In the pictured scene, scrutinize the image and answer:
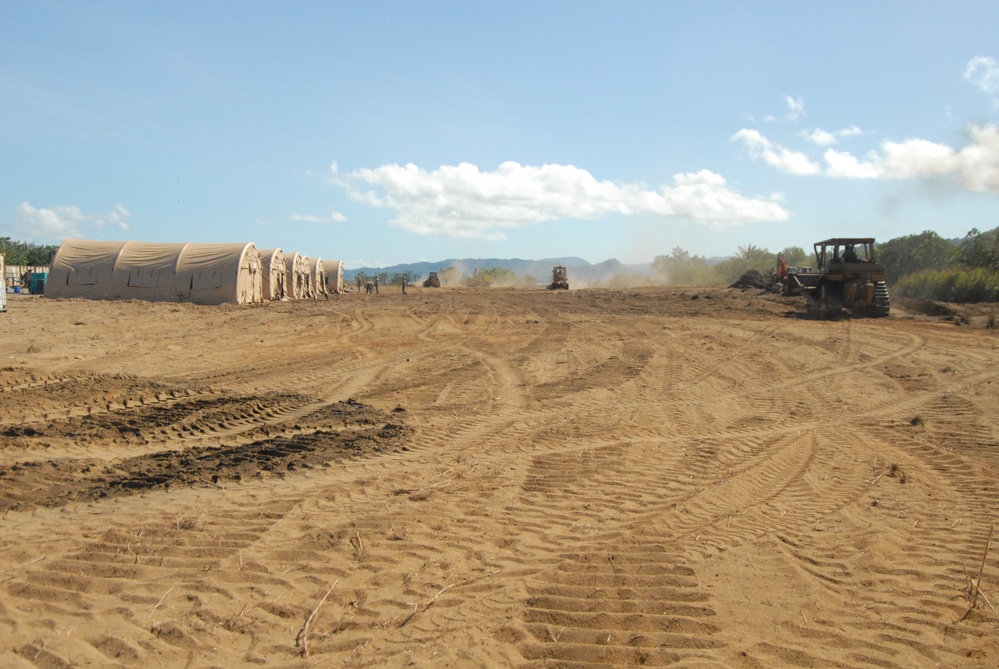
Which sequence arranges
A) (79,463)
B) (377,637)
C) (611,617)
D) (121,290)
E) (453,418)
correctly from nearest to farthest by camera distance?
(377,637), (611,617), (79,463), (453,418), (121,290)

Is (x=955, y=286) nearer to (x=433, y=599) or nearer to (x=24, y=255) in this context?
(x=433, y=599)

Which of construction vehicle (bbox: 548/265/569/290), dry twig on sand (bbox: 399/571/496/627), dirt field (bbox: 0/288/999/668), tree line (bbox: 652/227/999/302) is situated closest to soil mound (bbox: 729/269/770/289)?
tree line (bbox: 652/227/999/302)

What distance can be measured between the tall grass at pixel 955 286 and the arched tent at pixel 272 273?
94.7ft

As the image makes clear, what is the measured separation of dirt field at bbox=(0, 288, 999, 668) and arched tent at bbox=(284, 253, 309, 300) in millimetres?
26153

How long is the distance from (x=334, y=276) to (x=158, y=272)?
21776 millimetres

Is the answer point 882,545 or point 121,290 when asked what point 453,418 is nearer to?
point 882,545

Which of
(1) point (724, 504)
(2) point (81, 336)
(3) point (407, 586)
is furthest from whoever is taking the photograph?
(2) point (81, 336)

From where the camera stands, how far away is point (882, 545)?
4.82 metres

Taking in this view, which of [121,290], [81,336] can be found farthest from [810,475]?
[121,290]

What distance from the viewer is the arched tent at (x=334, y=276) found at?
50.3m

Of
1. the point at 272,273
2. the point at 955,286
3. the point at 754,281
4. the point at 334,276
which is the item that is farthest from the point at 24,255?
the point at 955,286

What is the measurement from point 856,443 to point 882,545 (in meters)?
3.00

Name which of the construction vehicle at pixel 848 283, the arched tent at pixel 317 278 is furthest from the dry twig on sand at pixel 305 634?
the arched tent at pixel 317 278

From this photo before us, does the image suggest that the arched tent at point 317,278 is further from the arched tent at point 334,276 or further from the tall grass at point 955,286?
the tall grass at point 955,286
